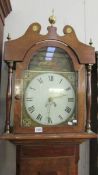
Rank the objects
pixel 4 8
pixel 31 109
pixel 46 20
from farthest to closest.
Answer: pixel 46 20 → pixel 4 8 → pixel 31 109

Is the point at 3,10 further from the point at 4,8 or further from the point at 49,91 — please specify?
the point at 49,91

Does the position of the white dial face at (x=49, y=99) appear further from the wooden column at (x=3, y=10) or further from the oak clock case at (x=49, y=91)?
the wooden column at (x=3, y=10)

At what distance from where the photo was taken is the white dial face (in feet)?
3.59

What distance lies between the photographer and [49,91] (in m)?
1.12

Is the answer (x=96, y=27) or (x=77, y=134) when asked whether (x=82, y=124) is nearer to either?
(x=77, y=134)

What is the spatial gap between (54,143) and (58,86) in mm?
249

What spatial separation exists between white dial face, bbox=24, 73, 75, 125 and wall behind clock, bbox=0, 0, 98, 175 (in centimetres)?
26

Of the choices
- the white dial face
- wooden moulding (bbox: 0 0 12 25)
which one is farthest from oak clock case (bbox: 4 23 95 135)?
wooden moulding (bbox: 0 0 12 25)

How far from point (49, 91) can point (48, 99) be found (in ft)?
0.12

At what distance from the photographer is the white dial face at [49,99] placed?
1.09 m

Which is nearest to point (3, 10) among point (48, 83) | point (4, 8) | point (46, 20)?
point (4, 8)

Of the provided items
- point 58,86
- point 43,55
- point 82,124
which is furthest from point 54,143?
point 43,55

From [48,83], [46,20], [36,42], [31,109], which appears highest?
[46,20]

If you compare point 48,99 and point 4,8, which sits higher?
point 4,8
